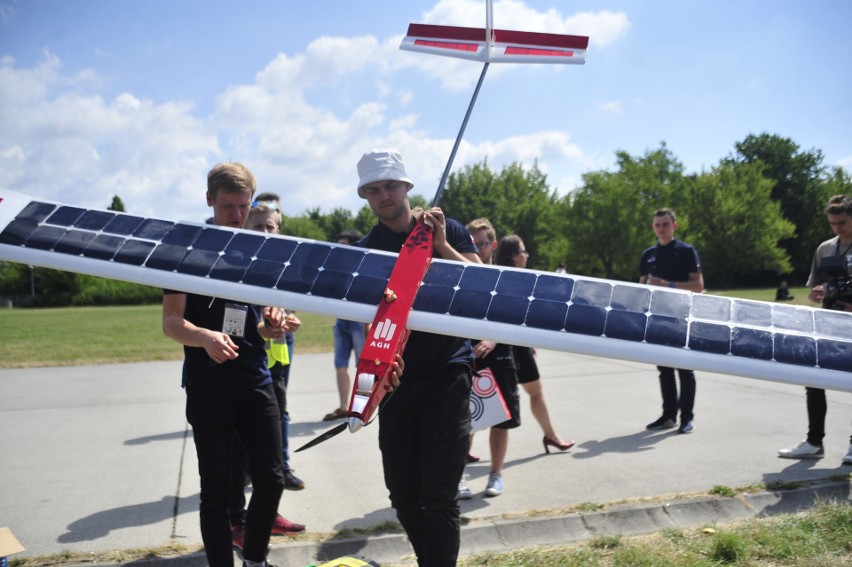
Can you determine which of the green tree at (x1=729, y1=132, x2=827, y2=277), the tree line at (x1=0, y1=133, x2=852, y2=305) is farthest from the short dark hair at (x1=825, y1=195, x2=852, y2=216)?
the green tree at (x1=729, y1=132, x2=827, y2=277)

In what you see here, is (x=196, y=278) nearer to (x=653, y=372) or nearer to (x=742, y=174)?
(x=653, y=372)

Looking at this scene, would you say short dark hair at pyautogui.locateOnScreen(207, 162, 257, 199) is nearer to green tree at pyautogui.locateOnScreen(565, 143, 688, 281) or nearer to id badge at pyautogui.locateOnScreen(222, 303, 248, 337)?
id badge at pyautogui.locateOnScreen(222, 303, 248, 337)

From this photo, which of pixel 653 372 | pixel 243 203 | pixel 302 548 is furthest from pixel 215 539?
pixel 653 372

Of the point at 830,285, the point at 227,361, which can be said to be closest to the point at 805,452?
the point at 830,285

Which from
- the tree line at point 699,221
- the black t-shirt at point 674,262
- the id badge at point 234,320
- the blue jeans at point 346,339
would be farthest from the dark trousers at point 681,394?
the tree line at point 699,221

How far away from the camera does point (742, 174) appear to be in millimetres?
68250

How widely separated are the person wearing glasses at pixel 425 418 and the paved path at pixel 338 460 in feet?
4.99

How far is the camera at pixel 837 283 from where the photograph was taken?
18.9ft

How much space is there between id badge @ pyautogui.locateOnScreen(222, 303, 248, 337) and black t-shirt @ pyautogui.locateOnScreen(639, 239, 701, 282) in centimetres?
528

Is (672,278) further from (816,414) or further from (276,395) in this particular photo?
(276,395)

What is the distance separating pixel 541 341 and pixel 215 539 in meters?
2.02

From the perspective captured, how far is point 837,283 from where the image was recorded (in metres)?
5.86

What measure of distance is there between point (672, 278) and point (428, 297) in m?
5.06

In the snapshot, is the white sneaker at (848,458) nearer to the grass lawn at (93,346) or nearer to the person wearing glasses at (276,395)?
the person wearing glasses at (276,395)
